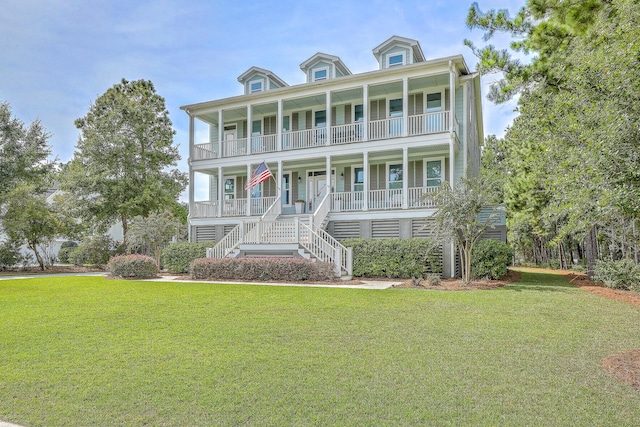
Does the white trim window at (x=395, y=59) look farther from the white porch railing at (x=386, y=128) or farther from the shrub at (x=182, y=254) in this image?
the shrub at (x=182, y=254)

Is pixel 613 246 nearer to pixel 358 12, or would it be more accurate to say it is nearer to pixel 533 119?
pixel 533 119

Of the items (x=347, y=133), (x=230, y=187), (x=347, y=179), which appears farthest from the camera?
(x=230, y=187)

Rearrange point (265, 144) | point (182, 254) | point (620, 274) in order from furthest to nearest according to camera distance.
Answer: point (265, 144), point (182, 254), point (620, 274)

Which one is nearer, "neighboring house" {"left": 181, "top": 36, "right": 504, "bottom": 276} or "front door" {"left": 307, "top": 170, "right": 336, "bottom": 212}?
"neighboring house" {"left": 181, "top": 36, "right": 504, "bottom": 276}

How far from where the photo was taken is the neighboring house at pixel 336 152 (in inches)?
608

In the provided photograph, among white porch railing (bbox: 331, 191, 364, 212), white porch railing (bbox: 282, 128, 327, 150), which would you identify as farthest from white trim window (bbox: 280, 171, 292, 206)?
white porch railing (bbox: 331, 191, 364, 212)

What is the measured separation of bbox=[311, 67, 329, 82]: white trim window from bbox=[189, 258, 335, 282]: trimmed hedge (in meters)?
10.7

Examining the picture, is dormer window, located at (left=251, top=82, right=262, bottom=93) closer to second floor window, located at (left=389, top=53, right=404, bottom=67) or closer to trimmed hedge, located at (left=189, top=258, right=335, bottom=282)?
second floor window, located at (left=389, top=53, right=404, bottom=67)

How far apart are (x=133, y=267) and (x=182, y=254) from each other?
2.48m

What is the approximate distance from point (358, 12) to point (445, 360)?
10177 mm

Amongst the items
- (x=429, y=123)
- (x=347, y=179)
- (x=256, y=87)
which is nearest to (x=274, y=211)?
(x=347, y=179)

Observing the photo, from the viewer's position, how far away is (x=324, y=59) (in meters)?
19.9

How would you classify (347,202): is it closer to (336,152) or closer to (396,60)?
(336,152)

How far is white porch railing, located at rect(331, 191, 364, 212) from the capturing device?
16766mm
